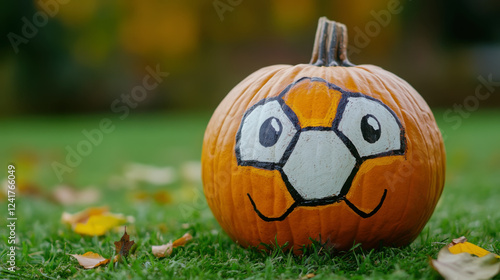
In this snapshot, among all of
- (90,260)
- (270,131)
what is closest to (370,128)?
(270,131)

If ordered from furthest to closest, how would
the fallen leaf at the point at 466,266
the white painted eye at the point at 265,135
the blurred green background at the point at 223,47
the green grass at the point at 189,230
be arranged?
the blurred green background at the point at 223,47
the white painted eye at the point at 265,135
the green grass at the point at 189,230
the fallen leaf at the point at 466,266

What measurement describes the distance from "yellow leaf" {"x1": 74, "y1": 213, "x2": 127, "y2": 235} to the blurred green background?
8.50 metres

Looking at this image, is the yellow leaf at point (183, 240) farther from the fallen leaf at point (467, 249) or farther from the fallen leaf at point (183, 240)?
the fallen leaf at point (467, 249)

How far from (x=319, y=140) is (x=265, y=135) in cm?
19

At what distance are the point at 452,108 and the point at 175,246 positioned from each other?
9.64 m

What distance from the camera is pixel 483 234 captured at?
2.24 meters

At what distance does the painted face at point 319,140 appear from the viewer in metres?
1.85

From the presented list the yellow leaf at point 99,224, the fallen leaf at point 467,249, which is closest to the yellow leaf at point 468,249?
the fallen leaf at point 467,249

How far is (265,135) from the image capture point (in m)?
1.91

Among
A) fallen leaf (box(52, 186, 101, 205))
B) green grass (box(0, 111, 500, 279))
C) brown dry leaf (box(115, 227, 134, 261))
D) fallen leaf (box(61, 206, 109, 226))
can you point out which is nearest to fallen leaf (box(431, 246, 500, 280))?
green grass (box(0, 111, 500, 279))

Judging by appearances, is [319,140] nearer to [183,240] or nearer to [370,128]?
[370,128]

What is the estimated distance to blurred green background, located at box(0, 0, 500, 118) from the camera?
34.5ft

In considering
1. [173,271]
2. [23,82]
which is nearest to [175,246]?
[173,271]

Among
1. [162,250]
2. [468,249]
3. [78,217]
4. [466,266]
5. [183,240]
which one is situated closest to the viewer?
[466,266]
